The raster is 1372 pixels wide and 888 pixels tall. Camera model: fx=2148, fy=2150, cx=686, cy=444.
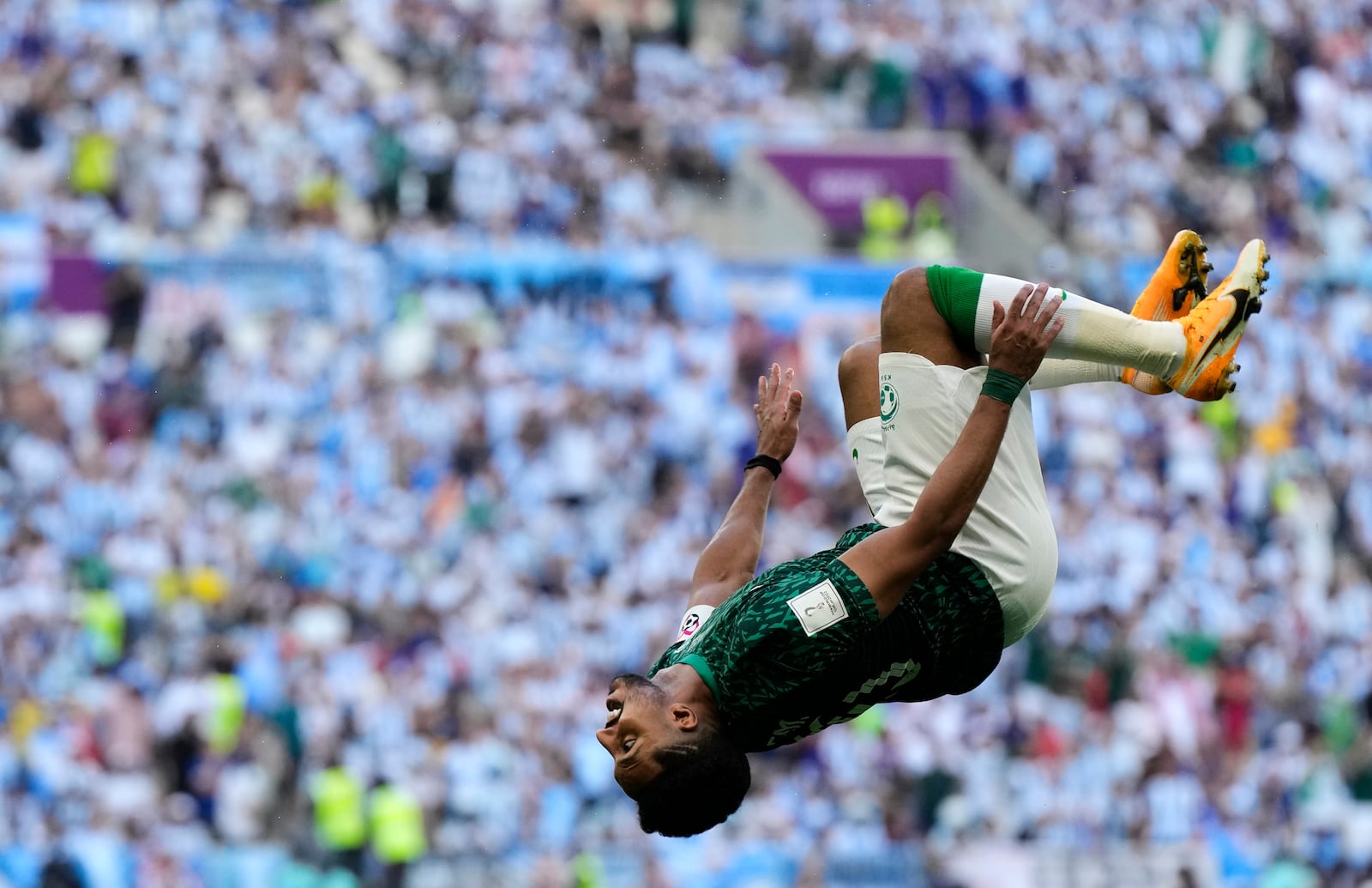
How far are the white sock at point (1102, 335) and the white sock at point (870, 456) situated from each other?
17.9 inches

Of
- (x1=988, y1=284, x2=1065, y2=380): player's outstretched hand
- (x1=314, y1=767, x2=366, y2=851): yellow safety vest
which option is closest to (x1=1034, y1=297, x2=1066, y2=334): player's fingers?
(x1=988, y1=284, x2=1065, y2=380): player's outstretched hand

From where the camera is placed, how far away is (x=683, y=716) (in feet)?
17.6

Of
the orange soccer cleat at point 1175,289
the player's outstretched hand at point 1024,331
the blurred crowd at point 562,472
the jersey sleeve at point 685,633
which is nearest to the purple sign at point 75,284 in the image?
the blurred crowd at point 562,472

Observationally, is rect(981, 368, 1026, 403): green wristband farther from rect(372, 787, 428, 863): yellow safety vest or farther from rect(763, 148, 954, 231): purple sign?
rect(763, 148, 954, 231): purple sign

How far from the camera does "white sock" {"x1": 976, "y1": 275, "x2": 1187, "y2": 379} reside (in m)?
5.48

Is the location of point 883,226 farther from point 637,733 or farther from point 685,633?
point 637,733

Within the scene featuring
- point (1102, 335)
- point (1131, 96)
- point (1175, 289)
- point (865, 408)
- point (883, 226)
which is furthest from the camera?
point (1131, 96)

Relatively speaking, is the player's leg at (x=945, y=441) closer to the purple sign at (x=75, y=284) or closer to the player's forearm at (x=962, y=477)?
the player's forearm at (x=962, y=477)

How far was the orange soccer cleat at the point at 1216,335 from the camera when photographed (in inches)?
222

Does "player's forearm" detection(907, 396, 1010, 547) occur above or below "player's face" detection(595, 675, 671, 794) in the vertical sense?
above

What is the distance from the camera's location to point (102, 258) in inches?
632

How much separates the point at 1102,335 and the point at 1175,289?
48 cm

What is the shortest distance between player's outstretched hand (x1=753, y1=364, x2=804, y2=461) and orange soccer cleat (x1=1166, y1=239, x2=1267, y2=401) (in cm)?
123

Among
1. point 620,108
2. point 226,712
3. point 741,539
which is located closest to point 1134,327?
point 741,539
